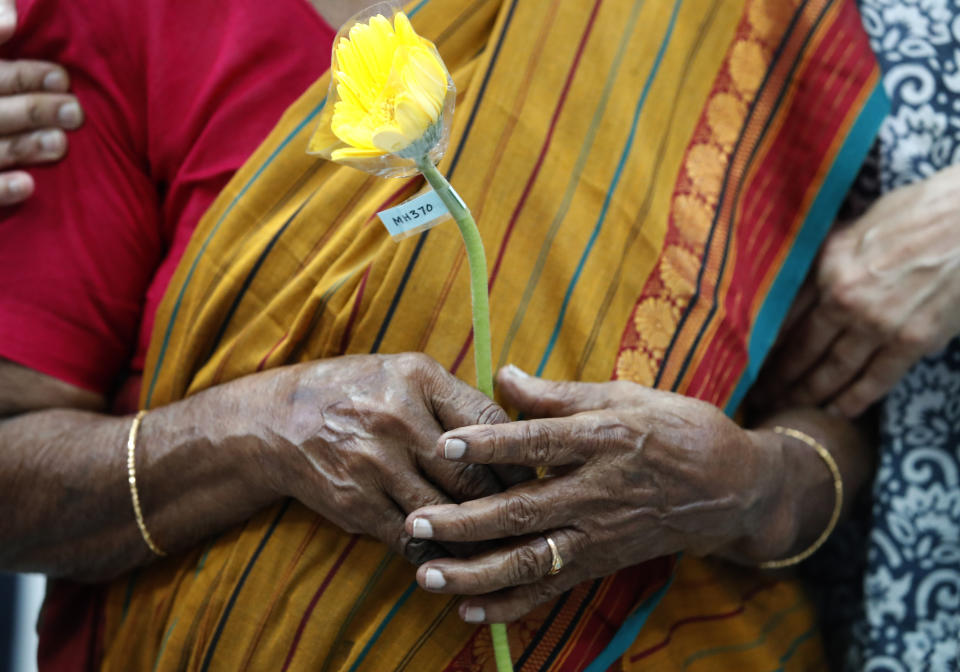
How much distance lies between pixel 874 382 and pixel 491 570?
0.63m

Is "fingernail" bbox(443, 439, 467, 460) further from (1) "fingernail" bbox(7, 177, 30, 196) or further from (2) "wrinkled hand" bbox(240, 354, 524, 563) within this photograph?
(1) "fingernail" bbox(7, 177, 30, 196)

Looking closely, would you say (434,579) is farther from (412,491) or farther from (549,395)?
(549,395)

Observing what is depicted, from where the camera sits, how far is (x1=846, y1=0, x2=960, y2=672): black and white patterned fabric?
43.3 inches

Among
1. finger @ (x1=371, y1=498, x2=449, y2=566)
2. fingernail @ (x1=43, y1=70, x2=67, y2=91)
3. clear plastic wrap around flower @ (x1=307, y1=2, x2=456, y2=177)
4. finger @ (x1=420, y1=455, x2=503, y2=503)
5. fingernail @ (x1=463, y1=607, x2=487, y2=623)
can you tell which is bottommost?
fingernail @ (x1=463, y1=607, x2=487, y2=623)

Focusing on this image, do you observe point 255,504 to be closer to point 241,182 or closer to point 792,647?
point 241,182

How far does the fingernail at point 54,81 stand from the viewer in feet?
2.92

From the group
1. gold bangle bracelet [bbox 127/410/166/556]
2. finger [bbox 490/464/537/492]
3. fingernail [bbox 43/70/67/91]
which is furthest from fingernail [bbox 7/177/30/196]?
finger [bbox 490/464/537/492]

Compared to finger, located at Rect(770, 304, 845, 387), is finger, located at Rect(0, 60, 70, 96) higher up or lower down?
higher up

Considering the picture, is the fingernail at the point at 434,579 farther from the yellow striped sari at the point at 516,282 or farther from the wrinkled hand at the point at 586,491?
the yellow striped sari at the point at 516,282

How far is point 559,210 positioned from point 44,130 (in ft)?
1.81

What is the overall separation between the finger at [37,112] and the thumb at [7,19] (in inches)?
2.4

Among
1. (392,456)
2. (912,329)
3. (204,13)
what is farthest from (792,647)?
(204,13)

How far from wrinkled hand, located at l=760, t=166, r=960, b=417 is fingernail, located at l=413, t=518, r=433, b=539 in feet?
2.09

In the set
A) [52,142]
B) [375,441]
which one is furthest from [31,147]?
[375,441]
